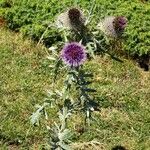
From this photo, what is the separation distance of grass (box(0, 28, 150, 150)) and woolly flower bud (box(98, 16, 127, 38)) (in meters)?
1.44

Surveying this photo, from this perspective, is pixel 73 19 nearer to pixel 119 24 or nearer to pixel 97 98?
pixel 119 24

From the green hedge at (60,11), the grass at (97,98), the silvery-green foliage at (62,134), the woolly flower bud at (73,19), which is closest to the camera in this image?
the woolly flower bud at (73,19)

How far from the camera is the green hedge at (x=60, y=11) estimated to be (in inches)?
262

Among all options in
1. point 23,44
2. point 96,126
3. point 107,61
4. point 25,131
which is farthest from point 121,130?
point 23,44

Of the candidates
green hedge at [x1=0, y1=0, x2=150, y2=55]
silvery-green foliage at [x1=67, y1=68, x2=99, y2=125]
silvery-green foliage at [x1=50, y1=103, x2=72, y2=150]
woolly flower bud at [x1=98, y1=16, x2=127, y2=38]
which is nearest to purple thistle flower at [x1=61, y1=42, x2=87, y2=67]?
silvery-green foliage at [x1=67, y1=68, x2=99, y2=125]

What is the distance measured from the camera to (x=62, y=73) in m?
6.44

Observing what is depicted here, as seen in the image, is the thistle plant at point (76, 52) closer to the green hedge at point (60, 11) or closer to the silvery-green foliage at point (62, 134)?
the silvery-green foliage at point (62, 134)

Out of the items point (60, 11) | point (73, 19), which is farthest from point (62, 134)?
point (60, 11)

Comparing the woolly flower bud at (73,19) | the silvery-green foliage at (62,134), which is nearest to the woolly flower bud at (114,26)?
the woolly flower bud at (73,19)

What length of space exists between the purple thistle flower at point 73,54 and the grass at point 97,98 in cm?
145

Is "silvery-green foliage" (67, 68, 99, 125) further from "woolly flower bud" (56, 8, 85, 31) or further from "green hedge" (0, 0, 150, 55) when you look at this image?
"green hedge" (0, 0, 150, 55)

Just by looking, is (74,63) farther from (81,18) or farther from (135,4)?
(135,4)

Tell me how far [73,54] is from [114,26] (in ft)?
1.40

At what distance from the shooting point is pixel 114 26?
13.8 ft
